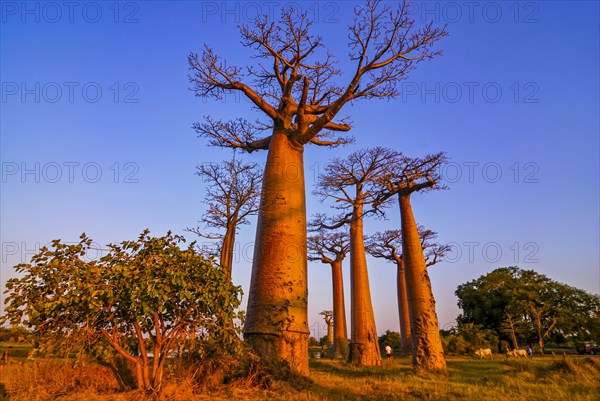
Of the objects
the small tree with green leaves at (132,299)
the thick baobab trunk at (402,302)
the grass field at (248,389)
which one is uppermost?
the thick baobab trunk at (402,302)

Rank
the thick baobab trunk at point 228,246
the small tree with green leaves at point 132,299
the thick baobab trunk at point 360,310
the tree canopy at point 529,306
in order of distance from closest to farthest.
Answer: the small tree with green leaves at point 132,299 → the thick baobab trunk at point 228,246 → the thick baobab trunk at point 360,310 → the tree canopy at point 529,306

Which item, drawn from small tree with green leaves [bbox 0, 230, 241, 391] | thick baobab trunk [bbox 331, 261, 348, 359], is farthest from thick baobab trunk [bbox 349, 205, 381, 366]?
small tree with green leaves [bbox 0, 230, 241, 391]

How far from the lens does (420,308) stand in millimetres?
10148

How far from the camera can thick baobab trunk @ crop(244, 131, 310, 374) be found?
5.81 metres

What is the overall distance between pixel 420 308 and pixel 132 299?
799 centimetres

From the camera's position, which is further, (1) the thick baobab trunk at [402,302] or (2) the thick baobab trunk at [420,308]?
(1) the thick baobab trunk at [402,302]

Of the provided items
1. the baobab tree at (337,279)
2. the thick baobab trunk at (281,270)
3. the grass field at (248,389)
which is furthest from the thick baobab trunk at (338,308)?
the grass field at (248,389)

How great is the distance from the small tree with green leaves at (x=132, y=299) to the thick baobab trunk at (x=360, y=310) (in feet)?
27.7

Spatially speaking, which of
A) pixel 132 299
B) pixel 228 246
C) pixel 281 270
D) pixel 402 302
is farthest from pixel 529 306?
pixel 132 299

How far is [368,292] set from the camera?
45.9 ft

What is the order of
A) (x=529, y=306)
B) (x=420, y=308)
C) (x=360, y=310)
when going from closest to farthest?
(x=420, y=308) → (x=360, y=310) → (x=529, y=306)

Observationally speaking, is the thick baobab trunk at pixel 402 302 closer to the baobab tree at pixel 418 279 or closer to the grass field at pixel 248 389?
the baobab tree at pixel 418 279

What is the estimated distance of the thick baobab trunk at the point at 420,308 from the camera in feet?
31.9

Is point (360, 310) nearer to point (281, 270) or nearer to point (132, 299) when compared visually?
point (281, 270)
